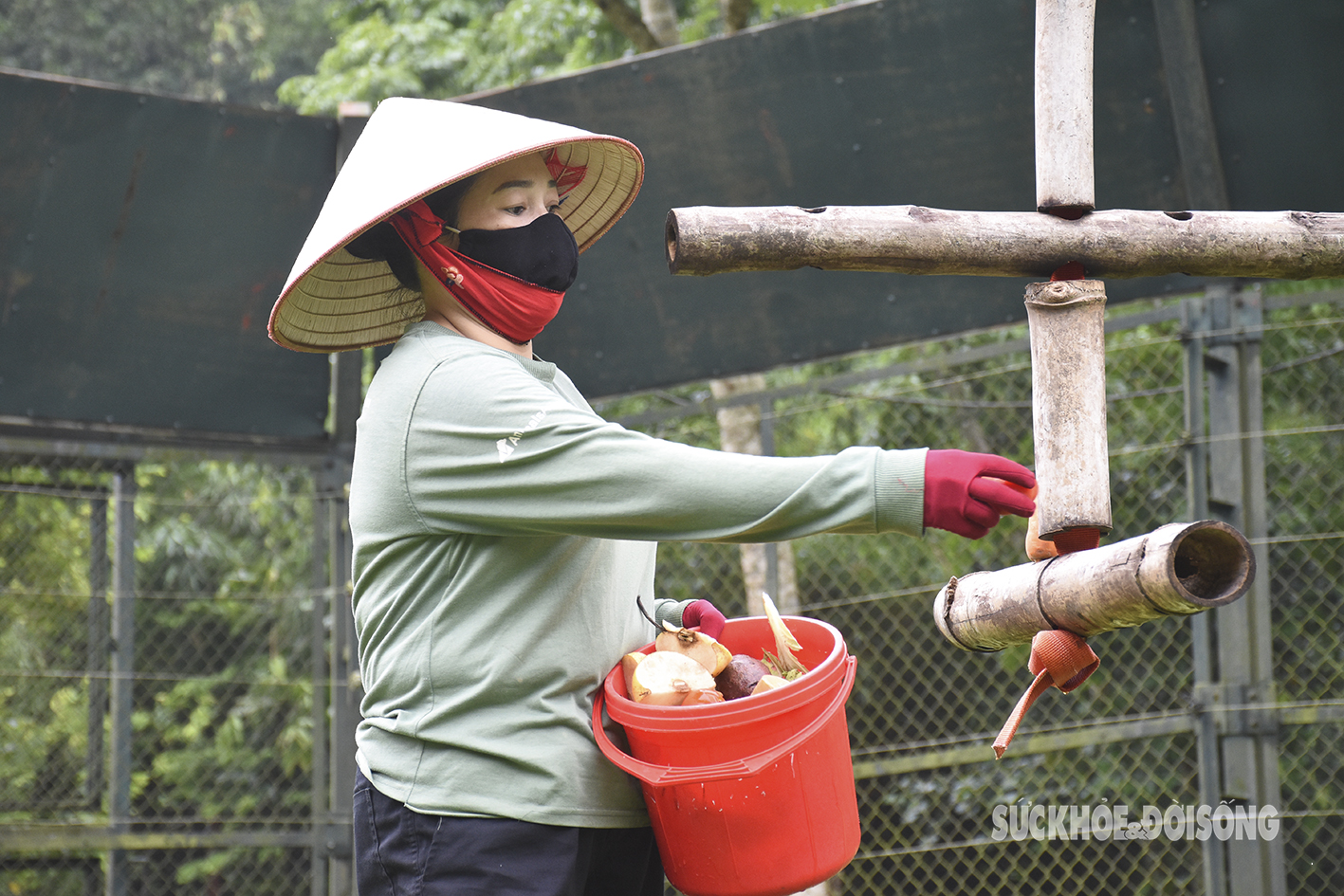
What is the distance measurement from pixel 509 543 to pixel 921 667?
13.5 ft

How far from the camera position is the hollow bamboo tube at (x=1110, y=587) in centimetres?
171

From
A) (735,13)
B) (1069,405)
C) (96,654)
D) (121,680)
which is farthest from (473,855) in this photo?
(735,13)

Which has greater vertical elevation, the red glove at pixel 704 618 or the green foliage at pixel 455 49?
the green foliage at pixel 455 49

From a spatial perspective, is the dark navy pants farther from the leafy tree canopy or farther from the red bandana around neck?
the leafy tree canopy

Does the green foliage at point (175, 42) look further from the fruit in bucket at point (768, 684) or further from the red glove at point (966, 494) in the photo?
the red glove at point (966, 494)

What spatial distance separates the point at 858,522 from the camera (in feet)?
5.74

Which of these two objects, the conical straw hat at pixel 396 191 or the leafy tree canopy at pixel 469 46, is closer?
the conical straw hat at pixel 396 191

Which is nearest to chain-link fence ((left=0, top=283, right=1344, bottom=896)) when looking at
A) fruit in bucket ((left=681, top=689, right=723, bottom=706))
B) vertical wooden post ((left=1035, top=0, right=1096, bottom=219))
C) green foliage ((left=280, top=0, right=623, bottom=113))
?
vertical wooden post ((left=1035, top=0, right=1096, bottom=219))

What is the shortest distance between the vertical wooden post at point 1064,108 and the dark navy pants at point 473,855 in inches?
49.3

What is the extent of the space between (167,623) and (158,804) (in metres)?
1.09

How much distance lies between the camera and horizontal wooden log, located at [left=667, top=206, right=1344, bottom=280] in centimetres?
196

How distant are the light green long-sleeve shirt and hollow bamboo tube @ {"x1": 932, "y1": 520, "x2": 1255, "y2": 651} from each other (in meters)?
0.32

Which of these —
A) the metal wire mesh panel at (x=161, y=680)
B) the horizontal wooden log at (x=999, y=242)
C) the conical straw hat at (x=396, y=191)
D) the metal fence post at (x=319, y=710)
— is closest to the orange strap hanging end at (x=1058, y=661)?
the horizontal wooden log at (x=999, y=242)

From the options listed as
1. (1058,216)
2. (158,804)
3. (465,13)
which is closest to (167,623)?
(158,804)
